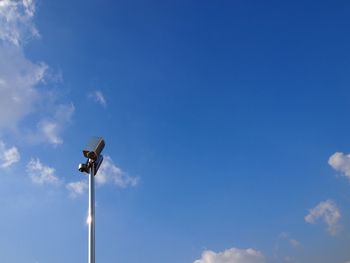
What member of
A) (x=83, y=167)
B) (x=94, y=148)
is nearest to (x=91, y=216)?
(x=83, y=167)

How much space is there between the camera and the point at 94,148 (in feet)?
51.8

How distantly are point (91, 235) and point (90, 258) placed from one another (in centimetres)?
72

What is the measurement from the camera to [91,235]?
14.5 metres

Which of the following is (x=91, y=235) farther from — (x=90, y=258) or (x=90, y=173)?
(x=90, y=173)

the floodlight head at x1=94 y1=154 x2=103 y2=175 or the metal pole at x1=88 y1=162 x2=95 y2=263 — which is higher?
the floodlight head at x1=94 y1=154 x2=103 y2=175

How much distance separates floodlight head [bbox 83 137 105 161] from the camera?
51.4ft

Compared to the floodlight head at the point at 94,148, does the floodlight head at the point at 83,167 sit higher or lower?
lower

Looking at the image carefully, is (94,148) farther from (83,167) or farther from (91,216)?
(91,216)

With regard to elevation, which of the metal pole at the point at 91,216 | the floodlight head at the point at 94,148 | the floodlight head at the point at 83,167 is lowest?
the metal pole at the point at 91,216

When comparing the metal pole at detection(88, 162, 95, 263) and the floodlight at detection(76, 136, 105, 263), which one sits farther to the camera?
the floodlight at detection(76, 136, 105, 263)

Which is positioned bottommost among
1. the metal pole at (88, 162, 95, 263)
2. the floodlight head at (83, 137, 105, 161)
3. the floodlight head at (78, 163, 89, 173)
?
the metal pole at (88, 162, 95, 263)

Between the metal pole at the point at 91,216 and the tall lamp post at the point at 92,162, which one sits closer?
the metal pole at the point at 91,216

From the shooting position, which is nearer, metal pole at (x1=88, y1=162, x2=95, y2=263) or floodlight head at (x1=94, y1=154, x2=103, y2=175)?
metal pole at (x1=88, y1=162, x2=95, y2=263)

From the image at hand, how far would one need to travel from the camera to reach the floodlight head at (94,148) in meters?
15.7
